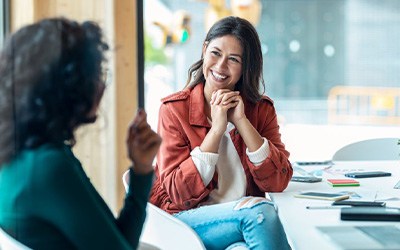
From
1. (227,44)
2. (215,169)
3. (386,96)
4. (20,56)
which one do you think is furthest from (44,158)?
(386,96)

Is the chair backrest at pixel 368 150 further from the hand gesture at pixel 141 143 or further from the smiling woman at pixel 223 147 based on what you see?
the hand gesture at pixel 141 143

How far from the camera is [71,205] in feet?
3.05

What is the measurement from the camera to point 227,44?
1.93m

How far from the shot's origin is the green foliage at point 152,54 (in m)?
4.09

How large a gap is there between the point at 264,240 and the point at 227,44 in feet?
2.18

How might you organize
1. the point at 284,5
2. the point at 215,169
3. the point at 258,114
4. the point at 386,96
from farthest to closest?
the point at 386,96, the point at 284,5, the point at 258,114, the point at 215,169

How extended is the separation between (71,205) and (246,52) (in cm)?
112

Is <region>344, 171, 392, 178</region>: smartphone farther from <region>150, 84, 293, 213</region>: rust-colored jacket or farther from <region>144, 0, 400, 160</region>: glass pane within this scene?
<region>144, 0, 400, 160</region>: glass pane

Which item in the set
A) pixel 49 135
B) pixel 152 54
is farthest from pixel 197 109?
pixel 152 54

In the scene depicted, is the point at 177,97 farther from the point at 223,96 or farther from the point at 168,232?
the point at 168,232

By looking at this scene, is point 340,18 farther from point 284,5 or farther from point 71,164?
point 71,164

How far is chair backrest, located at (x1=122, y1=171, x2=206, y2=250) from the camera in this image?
148cm

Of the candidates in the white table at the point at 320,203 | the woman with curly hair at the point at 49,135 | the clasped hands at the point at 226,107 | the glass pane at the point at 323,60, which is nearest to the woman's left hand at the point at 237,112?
the clasped hands at the point at 226,107

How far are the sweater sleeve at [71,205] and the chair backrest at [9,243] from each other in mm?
52
